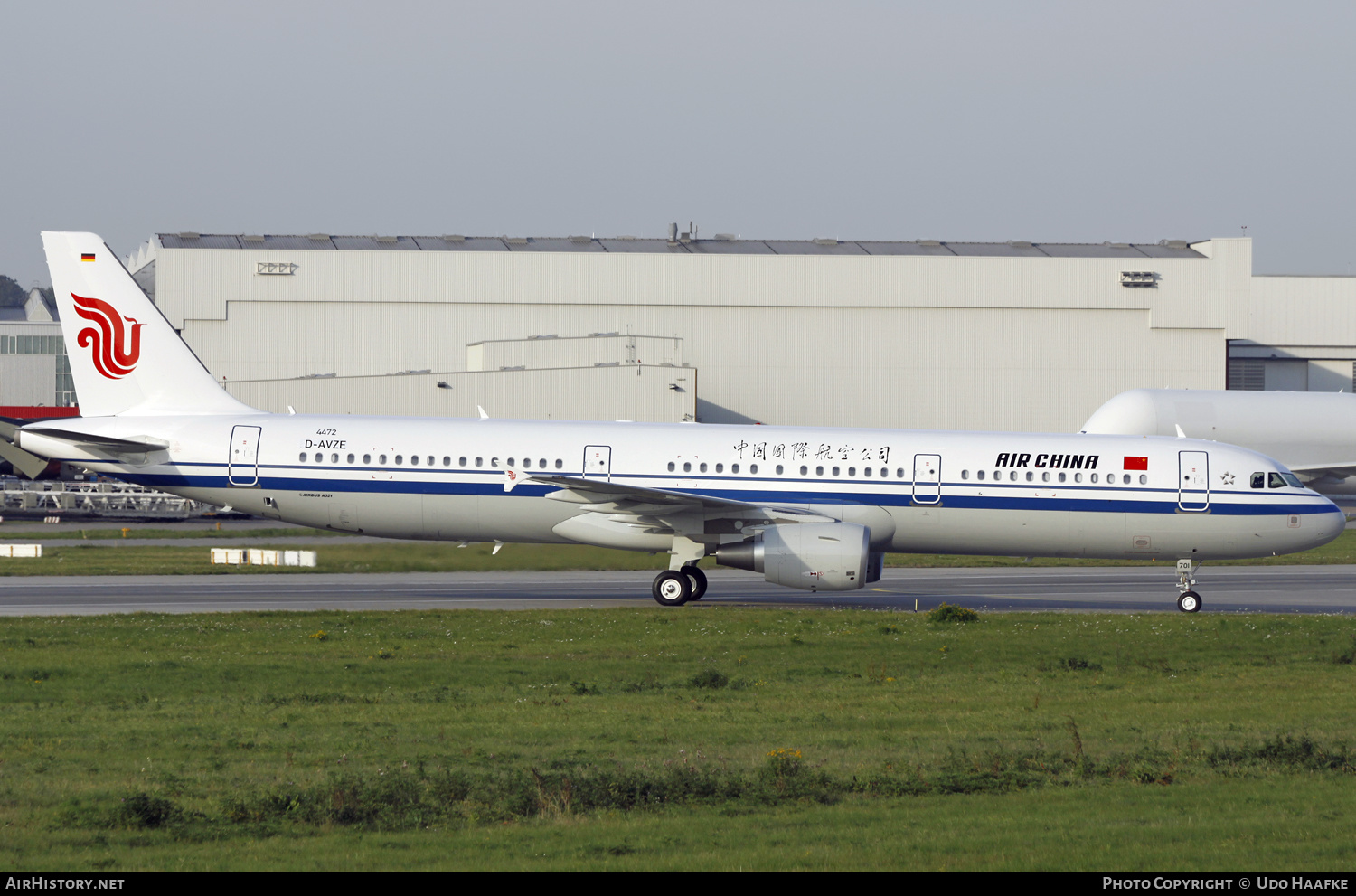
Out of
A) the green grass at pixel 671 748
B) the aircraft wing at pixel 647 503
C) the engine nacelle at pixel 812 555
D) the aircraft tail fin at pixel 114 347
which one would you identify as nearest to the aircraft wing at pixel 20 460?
the aircraft tail fin at pixel 114 347

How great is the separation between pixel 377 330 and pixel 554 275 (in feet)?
32.7

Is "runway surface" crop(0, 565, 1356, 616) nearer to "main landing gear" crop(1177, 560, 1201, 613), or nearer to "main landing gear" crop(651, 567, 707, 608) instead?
"main landing gear" crop(651, 567, 707, 608)

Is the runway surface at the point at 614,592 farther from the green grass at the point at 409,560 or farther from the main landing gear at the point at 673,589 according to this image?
the green grass at the point at 409,560

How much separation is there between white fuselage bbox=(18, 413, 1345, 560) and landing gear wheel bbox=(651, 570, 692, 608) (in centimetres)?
72

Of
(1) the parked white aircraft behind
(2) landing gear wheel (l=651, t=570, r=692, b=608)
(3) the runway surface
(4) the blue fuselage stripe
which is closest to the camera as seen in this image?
(2) landing gear wheel (l=651, t=570, r=692, b=608)

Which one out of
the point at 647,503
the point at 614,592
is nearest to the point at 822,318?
the point at 614,592

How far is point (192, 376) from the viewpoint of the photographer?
101 feet

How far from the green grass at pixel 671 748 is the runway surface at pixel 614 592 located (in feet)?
17.2

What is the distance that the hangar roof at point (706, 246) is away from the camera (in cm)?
7200

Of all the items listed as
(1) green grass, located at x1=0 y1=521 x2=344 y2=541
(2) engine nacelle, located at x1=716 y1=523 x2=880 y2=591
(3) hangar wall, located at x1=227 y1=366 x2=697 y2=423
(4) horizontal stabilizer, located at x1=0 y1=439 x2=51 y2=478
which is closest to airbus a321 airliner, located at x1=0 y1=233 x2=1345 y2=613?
(2) engine nacelle, located at x1=716 y1=523 x2=880 y2=591

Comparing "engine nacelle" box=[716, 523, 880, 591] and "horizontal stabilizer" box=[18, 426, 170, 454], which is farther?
"horizontal stabilizer" box=[18, 426, 170, 454]

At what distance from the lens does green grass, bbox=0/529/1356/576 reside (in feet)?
97.8
